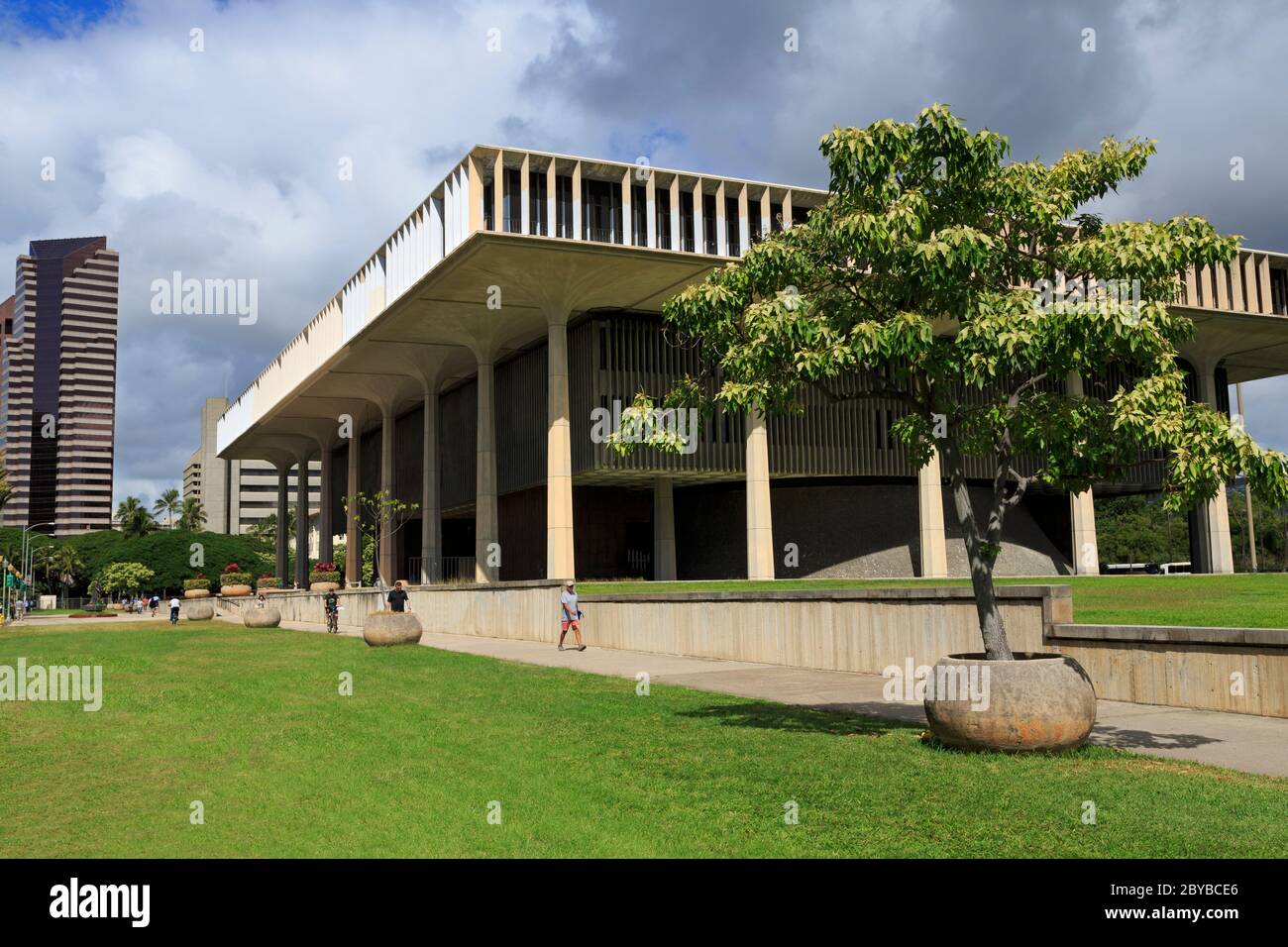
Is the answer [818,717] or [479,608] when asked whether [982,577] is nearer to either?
[818,717]

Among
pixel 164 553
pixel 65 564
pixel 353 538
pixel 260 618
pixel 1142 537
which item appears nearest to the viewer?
pixel 260 618

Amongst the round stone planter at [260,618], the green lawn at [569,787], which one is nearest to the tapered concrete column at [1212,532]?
the round stone planter at [260,618]

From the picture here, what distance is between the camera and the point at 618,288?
139 ft

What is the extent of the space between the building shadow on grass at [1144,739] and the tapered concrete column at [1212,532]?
1990 inches

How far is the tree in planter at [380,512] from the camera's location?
54688 millimetres

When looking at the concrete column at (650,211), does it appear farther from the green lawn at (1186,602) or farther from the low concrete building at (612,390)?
the green lawn at (1186,602)

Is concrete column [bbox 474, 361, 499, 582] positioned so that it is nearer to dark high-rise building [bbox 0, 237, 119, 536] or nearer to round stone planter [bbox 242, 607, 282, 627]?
round stone planter [bbox 242, 607, 282, 627]

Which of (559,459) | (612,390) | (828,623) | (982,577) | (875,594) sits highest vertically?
(612,390)

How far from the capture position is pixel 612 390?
148 ft

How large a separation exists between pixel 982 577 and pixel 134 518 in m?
159

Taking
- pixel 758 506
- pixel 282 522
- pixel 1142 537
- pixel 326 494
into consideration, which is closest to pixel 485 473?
pixel 758 506

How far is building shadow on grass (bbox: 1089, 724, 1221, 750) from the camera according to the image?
33.3 ft
